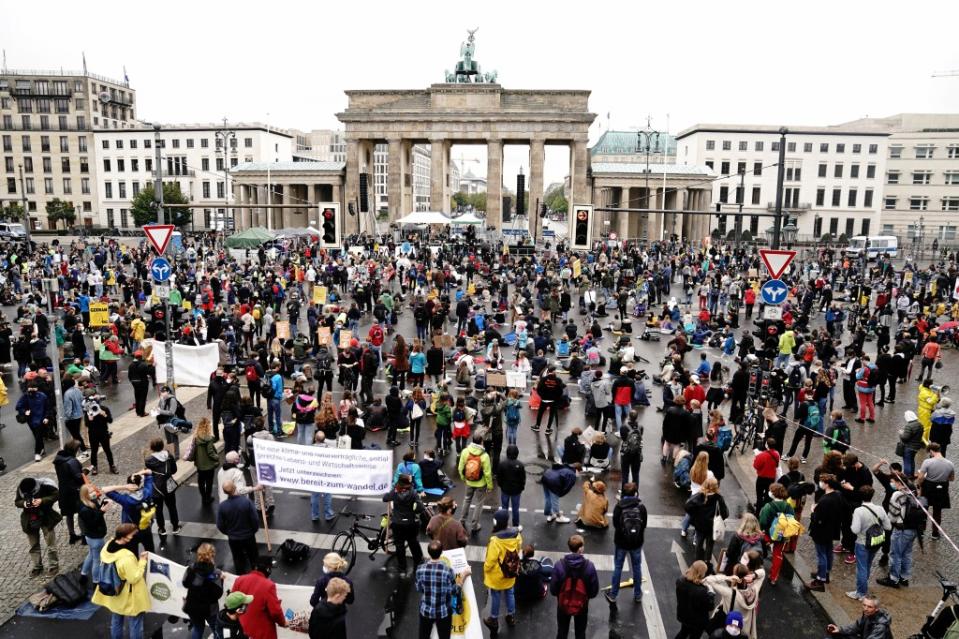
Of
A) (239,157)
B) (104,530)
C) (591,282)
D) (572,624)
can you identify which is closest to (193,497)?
(104,530)

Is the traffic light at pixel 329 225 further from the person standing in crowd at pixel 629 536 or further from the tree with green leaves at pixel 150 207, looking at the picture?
the tree with green leaves at pixel 150 207

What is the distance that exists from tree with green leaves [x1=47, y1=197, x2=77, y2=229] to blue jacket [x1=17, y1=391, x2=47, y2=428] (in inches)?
3455

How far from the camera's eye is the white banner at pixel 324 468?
10.3m

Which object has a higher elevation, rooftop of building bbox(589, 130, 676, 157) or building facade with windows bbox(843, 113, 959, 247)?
rooftop of building bbox(589, 130, 676, 157)

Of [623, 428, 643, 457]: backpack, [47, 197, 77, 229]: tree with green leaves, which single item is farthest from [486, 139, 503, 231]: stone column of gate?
[623, 428, 643, 457]: backpack

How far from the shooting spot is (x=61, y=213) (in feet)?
287

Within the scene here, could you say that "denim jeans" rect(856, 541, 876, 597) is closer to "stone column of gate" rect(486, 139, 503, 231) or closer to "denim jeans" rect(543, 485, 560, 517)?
"denim jeans" rect(543, 485, 560, 517)

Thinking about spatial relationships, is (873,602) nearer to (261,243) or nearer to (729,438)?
(729,438)

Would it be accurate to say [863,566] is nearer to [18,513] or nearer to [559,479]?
[559,479]

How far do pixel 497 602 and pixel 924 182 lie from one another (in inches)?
4027

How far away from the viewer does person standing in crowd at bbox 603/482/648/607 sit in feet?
29.9

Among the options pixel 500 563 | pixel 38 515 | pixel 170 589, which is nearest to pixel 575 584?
pixel 500 563

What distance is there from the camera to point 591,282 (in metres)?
36.0

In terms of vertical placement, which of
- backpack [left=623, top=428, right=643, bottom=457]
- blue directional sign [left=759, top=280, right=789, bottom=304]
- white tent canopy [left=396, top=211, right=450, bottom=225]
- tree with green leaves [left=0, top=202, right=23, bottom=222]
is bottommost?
backpack [left=623, top=428, right=643, bottom=457]
